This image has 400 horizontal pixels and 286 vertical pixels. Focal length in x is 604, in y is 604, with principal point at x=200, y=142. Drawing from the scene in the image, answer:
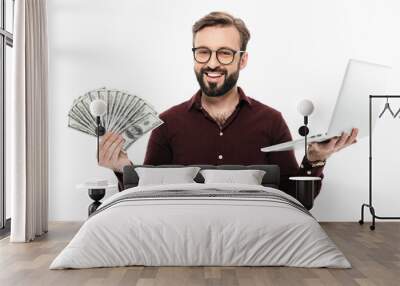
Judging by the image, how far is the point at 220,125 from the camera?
23.0 feet

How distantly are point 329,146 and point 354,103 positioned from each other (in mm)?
608

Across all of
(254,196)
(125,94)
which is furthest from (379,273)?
(125,94)

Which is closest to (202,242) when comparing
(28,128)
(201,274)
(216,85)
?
(201,274)

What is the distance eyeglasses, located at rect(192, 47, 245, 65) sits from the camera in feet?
23.2

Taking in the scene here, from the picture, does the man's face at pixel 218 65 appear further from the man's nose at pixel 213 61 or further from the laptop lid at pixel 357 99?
the laptop lid at pixel 357 99

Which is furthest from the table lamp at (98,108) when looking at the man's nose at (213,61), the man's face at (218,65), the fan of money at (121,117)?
the man's nose at (213,61)

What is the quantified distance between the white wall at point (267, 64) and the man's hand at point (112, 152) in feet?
0.39

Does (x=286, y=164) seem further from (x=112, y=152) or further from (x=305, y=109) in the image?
(x=112, y=152)

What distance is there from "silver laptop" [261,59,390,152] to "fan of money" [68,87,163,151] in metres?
1.54

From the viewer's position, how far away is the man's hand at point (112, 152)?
7.09m

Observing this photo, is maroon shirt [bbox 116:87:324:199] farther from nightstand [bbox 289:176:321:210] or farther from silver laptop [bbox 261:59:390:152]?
nightstand [bbox 289:176:321:210]

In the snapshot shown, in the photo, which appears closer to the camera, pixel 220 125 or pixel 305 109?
pixel 305 109

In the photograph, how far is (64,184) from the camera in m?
7.18

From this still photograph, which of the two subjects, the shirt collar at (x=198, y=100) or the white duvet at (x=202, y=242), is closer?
the white duvet at (x=202, y=242)
